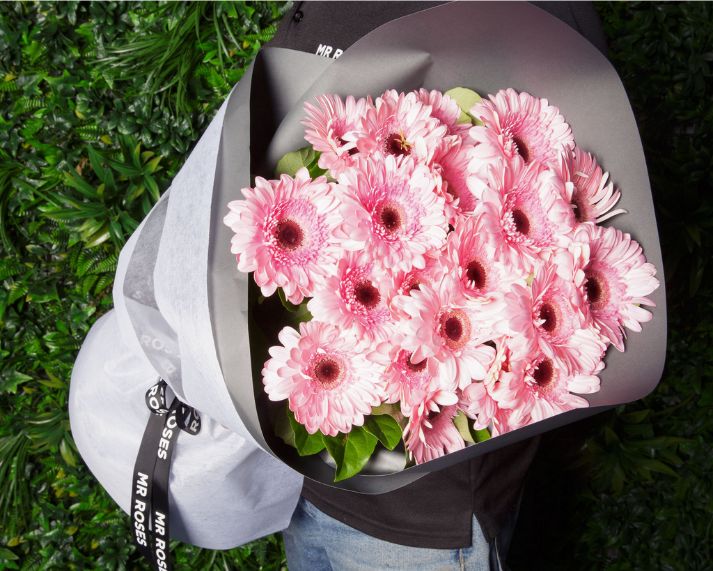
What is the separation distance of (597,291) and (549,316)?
4.2 inches

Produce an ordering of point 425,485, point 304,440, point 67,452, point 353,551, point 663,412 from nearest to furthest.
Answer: point 304,440
point 425,485
point 353,551
point 67,452
point 663,412

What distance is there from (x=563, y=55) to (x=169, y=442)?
0.84m

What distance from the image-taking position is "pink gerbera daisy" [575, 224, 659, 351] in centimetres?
78

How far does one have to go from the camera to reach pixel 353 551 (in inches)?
48.6

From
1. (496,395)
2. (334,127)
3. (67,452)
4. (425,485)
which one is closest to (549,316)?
(496,395)

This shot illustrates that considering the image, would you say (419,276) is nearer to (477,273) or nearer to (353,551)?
(477,273)

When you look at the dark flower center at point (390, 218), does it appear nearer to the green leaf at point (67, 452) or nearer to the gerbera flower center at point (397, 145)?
the gerbera flower center at point (397, 145)

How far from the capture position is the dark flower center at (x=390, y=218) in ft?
2.30

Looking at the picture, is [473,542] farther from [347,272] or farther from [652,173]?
[652,173]

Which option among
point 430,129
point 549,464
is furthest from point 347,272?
point 549,464

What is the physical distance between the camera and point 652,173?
2248 mm

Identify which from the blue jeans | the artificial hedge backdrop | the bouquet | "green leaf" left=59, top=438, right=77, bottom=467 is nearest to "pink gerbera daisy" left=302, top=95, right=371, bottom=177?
the bouquet

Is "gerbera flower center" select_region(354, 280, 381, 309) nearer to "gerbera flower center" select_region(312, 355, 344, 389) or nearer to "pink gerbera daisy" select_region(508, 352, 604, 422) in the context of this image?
"gerbera flower center" select_region(312, 355, 344, 389)

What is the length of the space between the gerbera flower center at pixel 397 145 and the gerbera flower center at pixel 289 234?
0.14 metres
